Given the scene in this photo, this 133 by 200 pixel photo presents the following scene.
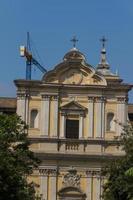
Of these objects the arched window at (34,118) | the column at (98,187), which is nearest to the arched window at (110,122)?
the column at (98,187)

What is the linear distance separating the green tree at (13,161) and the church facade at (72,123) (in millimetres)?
19229

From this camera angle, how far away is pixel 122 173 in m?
62.2

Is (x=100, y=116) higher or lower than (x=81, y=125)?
higher

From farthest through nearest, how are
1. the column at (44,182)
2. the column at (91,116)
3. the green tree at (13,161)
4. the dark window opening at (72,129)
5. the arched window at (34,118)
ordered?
the dark window opening at (72,129) < the arched window at (34,118) < the column at (91,116) < the column at (44,182) < the green tree at (13,161)

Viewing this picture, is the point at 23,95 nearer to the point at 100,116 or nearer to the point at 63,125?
the point at 63,125

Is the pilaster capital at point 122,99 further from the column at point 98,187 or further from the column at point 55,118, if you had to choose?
the column at point 98,187

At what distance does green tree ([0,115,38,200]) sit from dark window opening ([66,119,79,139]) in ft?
68.2

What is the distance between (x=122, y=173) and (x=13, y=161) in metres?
8.96

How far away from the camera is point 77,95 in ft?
270

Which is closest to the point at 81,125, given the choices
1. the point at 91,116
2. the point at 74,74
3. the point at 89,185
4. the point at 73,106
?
the point at 91,116

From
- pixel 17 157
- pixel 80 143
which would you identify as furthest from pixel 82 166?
pixel 17 157

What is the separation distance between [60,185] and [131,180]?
90.0ft

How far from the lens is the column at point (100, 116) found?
81.8 meters

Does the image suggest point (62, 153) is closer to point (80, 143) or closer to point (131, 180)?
point (80, 143)
